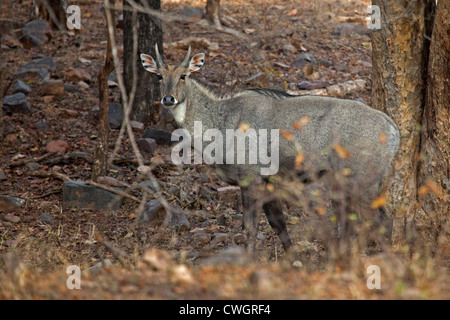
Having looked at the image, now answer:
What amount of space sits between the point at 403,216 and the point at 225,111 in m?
2.62

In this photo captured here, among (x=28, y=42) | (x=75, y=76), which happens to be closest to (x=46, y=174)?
(x=75, y=76)

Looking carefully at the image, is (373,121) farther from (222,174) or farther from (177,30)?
(177,30)

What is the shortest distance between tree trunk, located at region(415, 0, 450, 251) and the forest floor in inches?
27.1

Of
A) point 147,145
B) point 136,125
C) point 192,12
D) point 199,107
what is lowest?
point 147,145

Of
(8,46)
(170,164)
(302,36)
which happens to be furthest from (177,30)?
(170,164)

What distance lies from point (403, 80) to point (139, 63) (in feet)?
19.3

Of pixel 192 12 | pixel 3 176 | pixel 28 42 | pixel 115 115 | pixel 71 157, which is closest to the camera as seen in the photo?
pixel 3 176

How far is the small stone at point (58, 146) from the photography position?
1135 cm

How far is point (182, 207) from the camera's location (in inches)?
388

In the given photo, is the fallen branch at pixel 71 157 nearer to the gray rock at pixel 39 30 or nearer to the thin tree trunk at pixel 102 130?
the thin tree trunk at pixel 102 130

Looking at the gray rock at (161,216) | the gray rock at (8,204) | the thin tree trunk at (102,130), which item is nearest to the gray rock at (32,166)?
the gray rock at (8,204)

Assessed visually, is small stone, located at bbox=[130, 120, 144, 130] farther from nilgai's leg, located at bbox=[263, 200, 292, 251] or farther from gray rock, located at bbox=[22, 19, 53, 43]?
gray rock, located at bbox=[22, 19, 53, 43]

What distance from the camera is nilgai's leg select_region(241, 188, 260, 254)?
7633 millimetres

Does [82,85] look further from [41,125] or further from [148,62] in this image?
[148,62]
